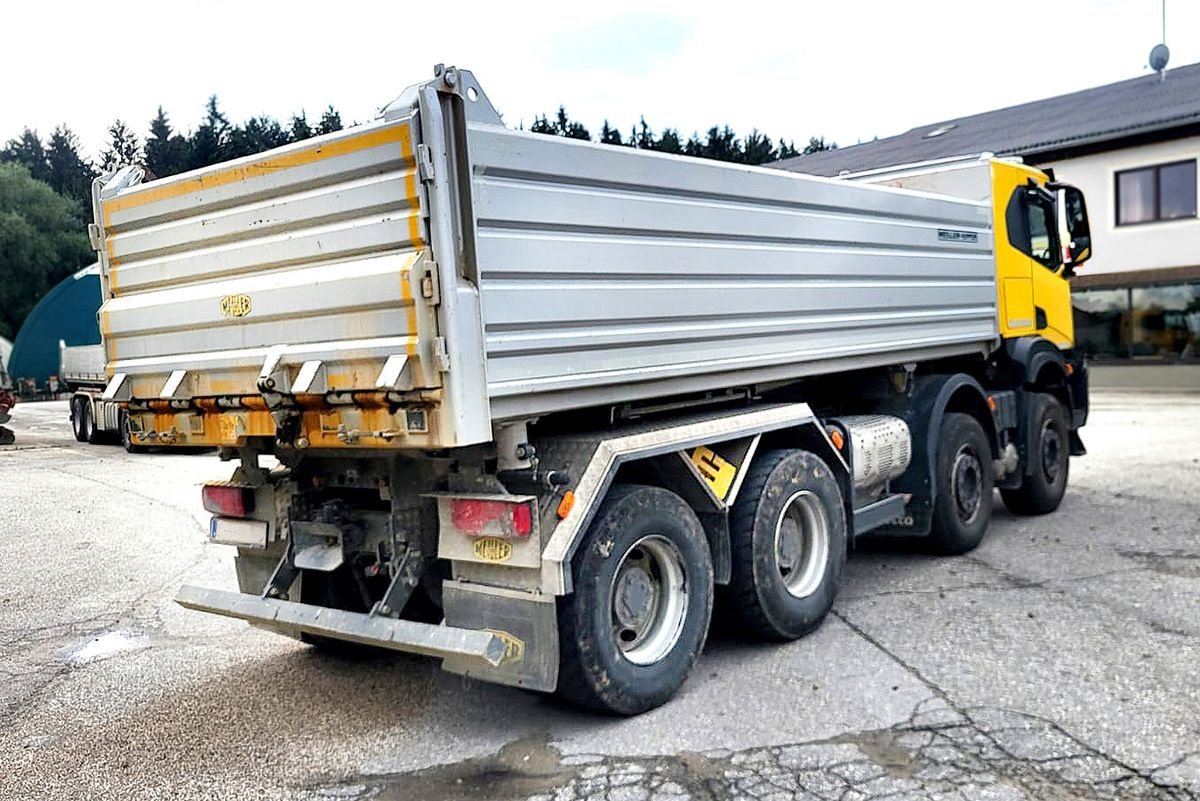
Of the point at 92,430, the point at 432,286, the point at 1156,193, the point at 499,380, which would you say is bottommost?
the point at 92,430

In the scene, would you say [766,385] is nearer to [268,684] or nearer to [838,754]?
[838,754]

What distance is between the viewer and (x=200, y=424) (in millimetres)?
4883

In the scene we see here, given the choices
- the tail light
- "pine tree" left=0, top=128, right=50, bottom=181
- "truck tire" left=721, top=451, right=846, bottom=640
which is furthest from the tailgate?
"pine tree" left=0, top=128, right=50, bottom=181

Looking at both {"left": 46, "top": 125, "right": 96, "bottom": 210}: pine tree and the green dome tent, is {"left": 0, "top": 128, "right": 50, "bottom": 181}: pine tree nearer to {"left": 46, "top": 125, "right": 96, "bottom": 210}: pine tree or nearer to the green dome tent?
{"left": 46, "top": 125, "right": 96, "bottom": 210}: pine tree

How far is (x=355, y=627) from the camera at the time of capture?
4.46m

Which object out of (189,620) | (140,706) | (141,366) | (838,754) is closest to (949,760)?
(838,754)

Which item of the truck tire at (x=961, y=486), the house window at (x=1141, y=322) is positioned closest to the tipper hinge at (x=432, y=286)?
the truck tire at (x=961, y=486)

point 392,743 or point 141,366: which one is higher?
point 141,366

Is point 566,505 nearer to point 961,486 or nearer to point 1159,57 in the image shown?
point 961,486

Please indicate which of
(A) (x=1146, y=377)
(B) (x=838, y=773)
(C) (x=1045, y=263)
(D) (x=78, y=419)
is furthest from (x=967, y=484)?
(D) (x=78, y=419)

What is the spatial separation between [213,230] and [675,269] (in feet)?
7.37

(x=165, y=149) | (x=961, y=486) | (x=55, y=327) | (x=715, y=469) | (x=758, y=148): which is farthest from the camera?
(x=165, y=149)

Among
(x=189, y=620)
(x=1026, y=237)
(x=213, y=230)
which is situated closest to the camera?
(x=213, y=230)

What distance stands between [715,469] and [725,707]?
1.20 m
